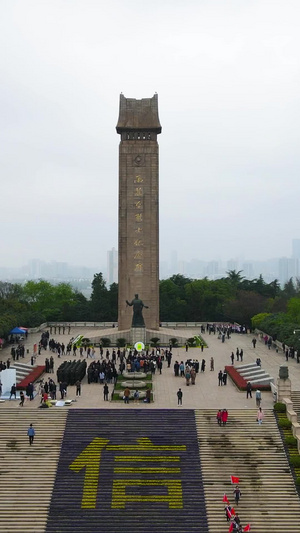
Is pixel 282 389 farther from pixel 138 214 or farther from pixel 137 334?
pixel 138 214

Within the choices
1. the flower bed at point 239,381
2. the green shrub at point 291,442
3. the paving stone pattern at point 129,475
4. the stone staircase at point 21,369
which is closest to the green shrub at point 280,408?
the green shrub at point 291,442

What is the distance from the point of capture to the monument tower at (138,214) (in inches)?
1923

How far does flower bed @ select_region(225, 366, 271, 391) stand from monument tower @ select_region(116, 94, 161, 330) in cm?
1754

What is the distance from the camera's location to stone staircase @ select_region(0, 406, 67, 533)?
17531 millimetres

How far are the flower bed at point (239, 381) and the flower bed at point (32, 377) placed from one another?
36.8ft

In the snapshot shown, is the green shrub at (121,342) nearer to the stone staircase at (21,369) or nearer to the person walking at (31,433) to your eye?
the stone staircase at (21,369)

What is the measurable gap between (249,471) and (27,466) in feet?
27.5

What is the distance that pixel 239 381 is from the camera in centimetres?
2914

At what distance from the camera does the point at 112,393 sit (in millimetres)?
26672

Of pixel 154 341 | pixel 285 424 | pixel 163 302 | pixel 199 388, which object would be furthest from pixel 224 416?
pixel 163 302

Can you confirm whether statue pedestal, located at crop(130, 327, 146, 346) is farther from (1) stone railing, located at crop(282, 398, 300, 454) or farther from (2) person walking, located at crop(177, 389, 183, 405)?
(1) stone railing, located at crop(282, 398, 300, 454)

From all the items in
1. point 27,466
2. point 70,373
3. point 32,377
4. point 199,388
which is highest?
point 70,373

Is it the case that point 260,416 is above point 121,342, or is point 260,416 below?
below

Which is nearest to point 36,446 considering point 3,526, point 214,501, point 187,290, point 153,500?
point 3,526
